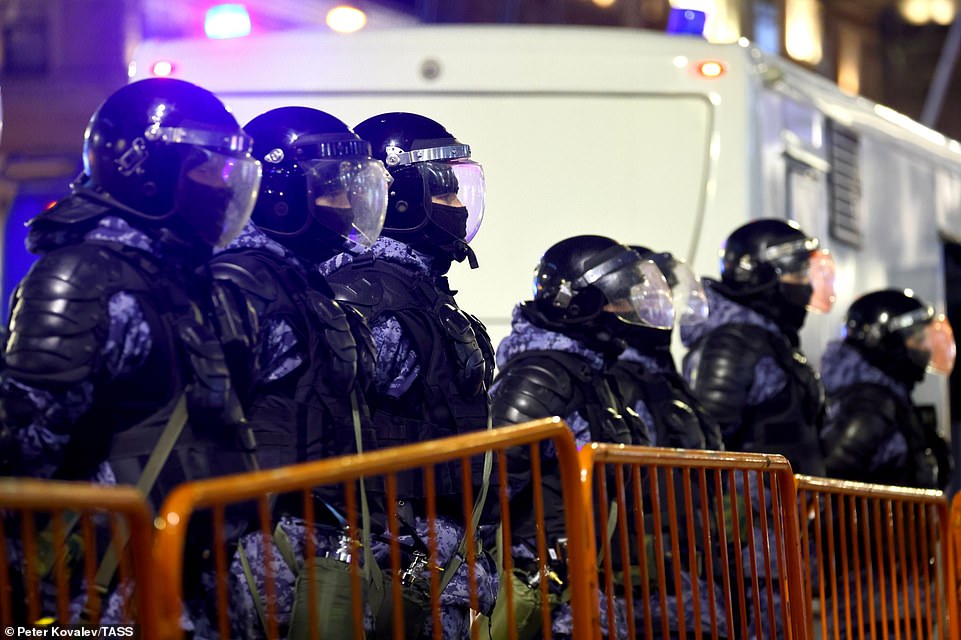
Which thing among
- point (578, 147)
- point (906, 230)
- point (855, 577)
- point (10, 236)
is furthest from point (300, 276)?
point (10, 236)

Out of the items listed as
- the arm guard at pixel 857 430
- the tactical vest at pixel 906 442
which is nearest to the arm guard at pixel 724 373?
the arm guard at pixel 857 430

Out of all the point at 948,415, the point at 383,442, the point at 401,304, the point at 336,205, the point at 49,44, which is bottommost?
the point at 948,415

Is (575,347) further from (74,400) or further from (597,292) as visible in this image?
(74,400)

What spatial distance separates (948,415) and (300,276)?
24.0 ft

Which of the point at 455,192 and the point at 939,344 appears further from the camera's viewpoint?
the point at 939,344

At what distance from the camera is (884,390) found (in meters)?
9.01

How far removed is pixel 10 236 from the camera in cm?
1487

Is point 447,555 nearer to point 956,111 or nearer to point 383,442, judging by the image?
point 383,442

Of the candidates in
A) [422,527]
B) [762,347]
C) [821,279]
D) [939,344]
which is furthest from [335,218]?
[939,344]

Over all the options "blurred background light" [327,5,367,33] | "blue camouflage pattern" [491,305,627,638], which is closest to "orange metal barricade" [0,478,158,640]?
"blue camouflage pattern" [491,305,627,638]

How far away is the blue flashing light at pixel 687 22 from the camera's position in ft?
29.1

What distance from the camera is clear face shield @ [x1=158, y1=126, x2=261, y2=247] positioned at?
4.15 meters

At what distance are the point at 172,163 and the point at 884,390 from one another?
19.0 feet

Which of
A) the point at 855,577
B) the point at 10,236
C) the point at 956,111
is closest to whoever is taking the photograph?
the point at 855,577
